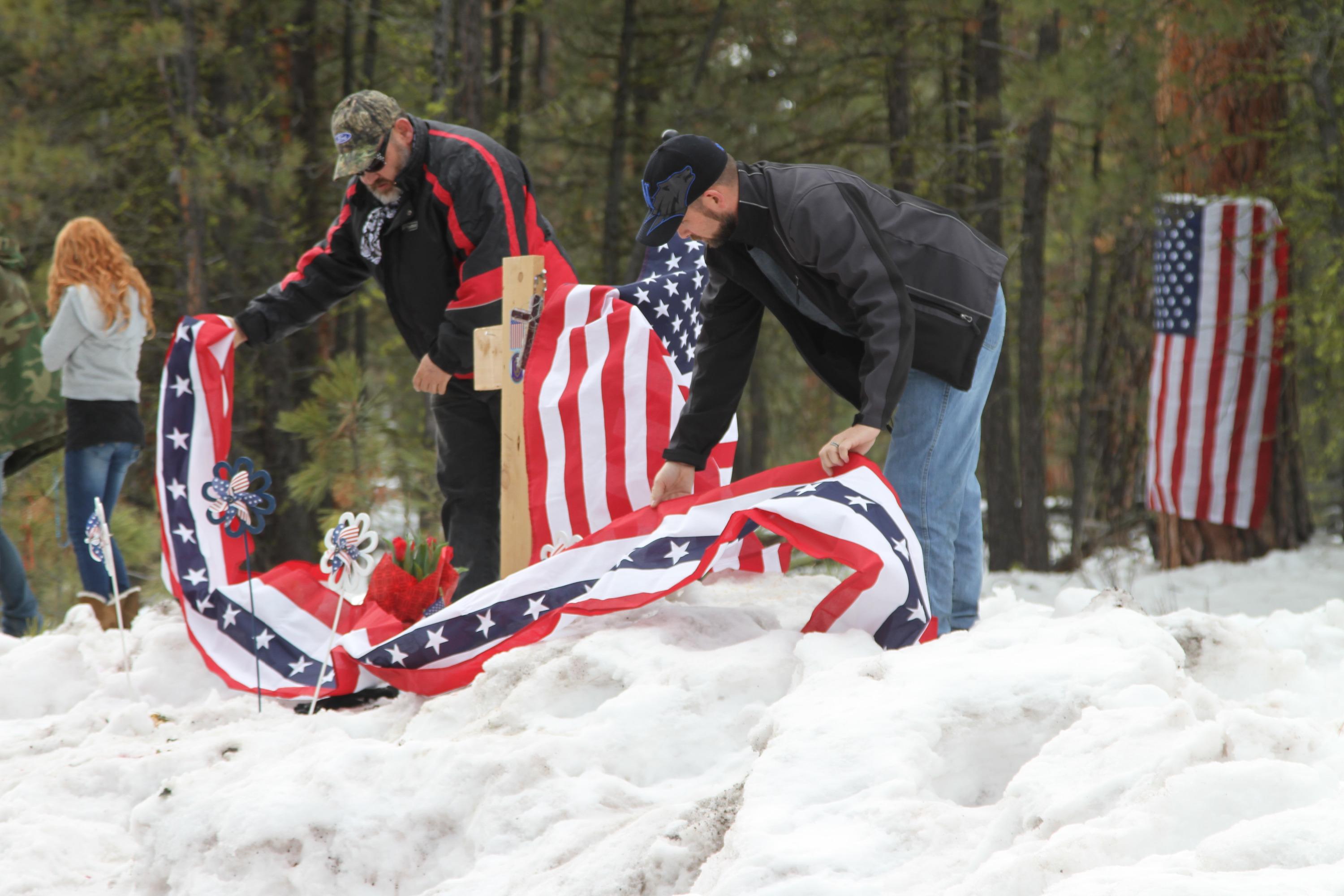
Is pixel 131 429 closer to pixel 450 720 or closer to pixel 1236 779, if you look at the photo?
pixel 450 720

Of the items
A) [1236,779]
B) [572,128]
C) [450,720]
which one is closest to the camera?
[1236,779]

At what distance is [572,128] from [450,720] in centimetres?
799

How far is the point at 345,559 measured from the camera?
353 centimetres

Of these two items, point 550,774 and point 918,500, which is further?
point 918,500

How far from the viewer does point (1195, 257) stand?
27.8 feet

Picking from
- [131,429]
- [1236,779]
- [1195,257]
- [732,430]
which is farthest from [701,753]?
[1195,257]

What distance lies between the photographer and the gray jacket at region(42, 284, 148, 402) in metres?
4.80

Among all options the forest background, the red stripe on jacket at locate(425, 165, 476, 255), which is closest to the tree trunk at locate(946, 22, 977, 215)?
the forest background

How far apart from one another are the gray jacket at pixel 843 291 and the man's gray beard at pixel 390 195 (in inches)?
51.0

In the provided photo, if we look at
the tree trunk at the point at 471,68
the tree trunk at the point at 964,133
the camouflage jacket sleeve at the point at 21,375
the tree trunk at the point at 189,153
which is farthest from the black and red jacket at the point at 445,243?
the tree trunk at the point at 964,133

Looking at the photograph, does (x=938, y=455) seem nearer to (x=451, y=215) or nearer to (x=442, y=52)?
(x=451, y=215)

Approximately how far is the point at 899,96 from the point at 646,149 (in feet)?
7.48

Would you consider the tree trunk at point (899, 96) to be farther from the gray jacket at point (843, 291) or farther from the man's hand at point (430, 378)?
the gray jacket at point (843, 291)

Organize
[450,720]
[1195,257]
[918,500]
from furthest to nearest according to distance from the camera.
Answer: [1195,257]
[918,500]
[450,720]
